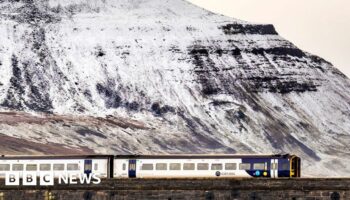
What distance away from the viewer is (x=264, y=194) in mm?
87938

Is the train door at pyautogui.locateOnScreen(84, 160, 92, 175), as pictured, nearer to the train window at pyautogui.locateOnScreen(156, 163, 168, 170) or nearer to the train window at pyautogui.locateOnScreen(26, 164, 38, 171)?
the train window at pyautogui.locateOnScreen(26, 164, 38, 171)

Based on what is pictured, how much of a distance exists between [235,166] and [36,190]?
42.9 feet

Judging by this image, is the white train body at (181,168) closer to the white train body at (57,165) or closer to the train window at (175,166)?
the train window at (175,166)

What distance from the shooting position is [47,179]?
92.6 m

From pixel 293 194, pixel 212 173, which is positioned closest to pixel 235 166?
pixel 212 173

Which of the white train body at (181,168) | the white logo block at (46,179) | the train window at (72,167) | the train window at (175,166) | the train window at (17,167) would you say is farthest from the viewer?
the train window at (175,166)

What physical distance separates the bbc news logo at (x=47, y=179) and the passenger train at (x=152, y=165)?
132 centimetres

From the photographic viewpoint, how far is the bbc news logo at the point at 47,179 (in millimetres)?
92000

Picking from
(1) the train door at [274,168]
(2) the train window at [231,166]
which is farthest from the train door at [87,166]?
(1) the train door at [274,168]

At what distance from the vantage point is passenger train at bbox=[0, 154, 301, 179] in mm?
94625

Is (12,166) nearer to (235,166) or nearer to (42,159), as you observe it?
(42,159)

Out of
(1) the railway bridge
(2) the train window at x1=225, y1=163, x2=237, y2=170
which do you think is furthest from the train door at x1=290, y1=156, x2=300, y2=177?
(1) the railway bridge

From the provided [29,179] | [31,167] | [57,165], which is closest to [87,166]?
[57,165]

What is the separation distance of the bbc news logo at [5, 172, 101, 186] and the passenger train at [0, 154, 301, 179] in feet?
4.33
